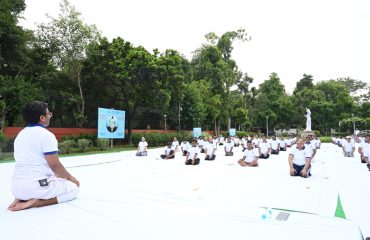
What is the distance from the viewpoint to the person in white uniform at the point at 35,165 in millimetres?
3435

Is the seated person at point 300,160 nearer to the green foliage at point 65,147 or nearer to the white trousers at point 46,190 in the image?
the white trousers at point 46,190

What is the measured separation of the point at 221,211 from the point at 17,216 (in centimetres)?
208

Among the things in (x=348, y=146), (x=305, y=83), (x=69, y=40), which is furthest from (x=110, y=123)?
(x=305, y=83)

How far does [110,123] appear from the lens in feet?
65.3

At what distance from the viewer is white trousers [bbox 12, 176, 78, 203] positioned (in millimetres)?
3463

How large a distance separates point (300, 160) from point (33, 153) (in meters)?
6.90

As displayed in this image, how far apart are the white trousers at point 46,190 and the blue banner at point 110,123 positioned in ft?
50.9

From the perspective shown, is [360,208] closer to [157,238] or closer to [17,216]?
[157,238]

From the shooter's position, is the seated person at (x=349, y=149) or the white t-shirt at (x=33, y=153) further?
the seated person at (x=349, y=149)

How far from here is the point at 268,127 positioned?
53.2 meters

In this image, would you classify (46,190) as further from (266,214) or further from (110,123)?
(110,123)

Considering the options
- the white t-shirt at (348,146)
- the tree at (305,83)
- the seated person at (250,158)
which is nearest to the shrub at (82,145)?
the seated person at (250,158)

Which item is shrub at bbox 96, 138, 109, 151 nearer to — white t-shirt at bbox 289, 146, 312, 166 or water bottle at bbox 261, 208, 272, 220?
white t-shirt at bbox 289, 146, 312, 166

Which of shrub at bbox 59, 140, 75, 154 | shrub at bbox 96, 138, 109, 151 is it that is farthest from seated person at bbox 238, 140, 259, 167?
shrub at bbox 96, 138, 109, 151
